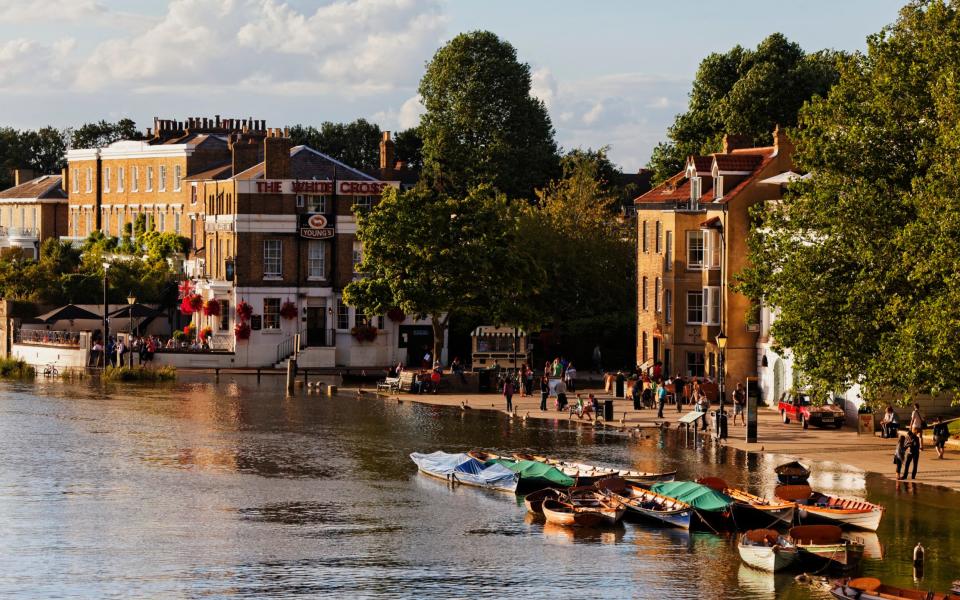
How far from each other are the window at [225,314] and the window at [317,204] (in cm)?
794

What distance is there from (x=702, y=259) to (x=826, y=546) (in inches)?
1572

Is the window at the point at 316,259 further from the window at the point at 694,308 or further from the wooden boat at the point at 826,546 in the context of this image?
the wooden boat at the point at 826,546

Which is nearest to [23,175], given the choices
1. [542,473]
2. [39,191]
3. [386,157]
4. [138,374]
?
[39,191]

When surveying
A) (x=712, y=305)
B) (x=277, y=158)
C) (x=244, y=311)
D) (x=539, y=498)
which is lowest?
(x=539, y=498)

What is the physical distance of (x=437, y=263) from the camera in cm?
8381

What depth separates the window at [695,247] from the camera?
79.2 meters

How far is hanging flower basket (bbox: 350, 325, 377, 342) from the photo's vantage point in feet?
311

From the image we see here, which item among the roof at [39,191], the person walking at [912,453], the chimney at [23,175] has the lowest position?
the person walking at [912,453]

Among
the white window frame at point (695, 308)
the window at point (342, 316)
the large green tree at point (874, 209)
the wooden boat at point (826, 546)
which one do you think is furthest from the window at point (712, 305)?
the wooden boat at point (826, 546)

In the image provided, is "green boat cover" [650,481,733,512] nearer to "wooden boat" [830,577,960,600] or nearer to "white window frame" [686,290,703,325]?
"wooden boat" [830,577,960,600]

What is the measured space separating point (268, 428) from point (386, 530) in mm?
23389

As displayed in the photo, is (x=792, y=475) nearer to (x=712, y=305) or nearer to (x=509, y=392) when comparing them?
(x=509, y=392)

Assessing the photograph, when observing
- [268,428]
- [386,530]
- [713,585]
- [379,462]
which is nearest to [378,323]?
[268,428]

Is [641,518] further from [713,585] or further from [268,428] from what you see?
[268,428]
